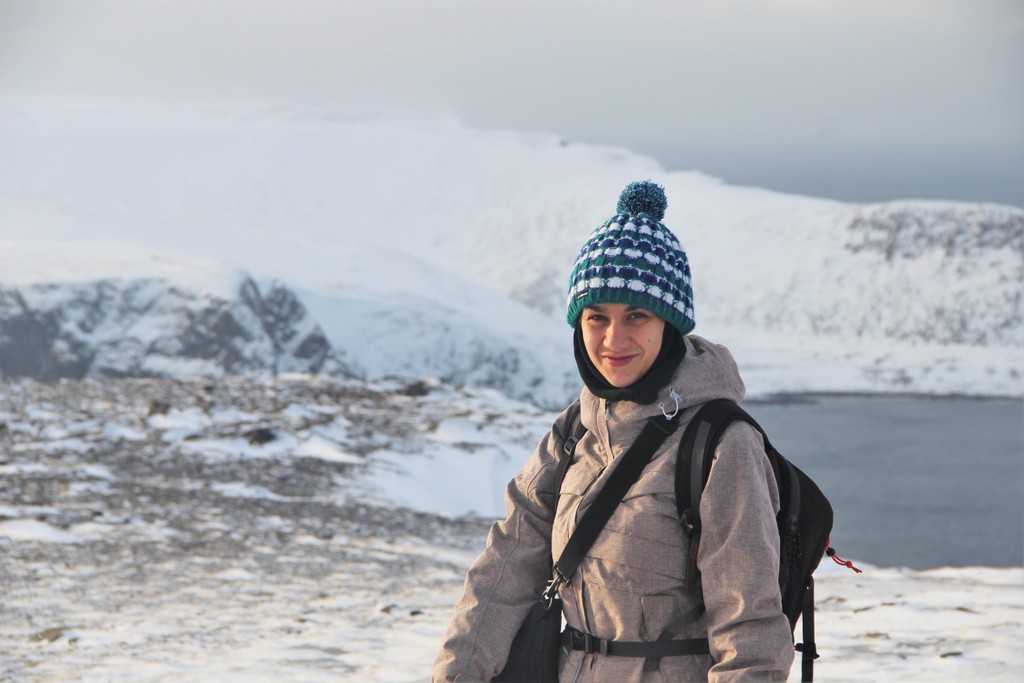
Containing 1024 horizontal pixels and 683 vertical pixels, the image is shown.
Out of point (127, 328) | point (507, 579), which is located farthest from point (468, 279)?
point (507, 579)

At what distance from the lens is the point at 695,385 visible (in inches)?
90.0

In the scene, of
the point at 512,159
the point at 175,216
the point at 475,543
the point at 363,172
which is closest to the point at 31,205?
the point at 175,216

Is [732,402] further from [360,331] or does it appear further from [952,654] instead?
[360,331]

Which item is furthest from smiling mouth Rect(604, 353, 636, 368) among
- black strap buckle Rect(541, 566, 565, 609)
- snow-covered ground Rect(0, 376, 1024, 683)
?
snow-covered ground Rect(0, 376, 1024, 683)

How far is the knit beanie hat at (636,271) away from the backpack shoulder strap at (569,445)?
30 cm

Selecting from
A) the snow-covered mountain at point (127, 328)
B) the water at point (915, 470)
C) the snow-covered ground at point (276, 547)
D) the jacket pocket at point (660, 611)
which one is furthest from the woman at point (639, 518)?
the snow-covered mountain at point (127, 328)

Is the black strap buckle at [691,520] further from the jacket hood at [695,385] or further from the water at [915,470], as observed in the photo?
the water at [915,470]

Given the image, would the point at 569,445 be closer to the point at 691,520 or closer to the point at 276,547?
the point at 691,520

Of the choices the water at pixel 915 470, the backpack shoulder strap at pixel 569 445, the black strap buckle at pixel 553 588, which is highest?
the backpack shoulder strap at pixel 569 445

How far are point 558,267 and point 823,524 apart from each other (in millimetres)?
92660

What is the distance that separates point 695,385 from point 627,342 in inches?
7.8

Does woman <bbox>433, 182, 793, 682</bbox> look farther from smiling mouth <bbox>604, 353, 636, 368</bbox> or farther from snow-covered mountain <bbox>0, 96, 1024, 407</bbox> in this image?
snow-covered mountain <bbox>0, 96, 1024, 407</bbox>

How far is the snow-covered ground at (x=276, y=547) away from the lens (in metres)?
6.25

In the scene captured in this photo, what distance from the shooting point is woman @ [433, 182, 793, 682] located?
212 cm
